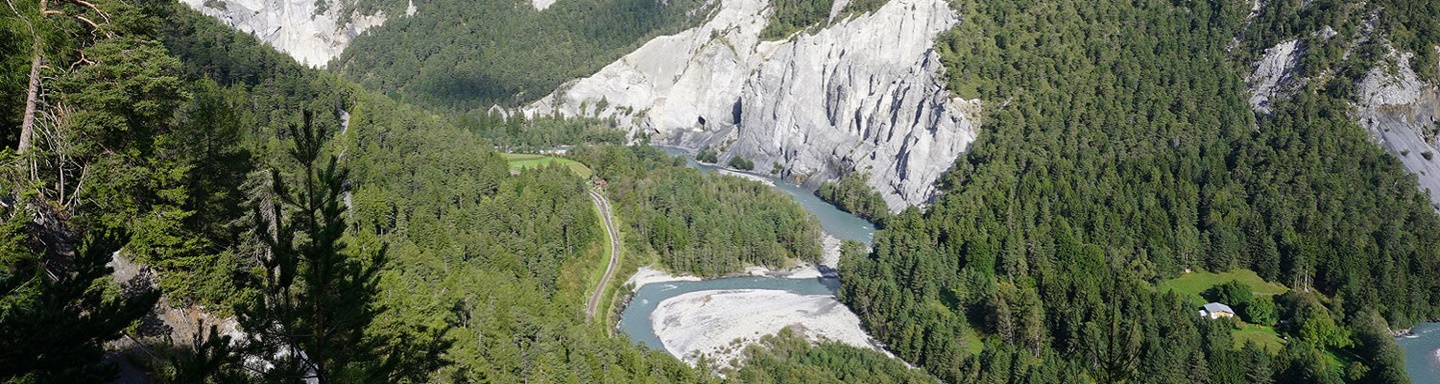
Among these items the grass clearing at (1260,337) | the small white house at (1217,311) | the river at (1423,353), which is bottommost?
the river at (1423,353)

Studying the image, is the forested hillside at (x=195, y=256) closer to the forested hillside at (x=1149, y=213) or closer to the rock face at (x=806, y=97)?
the forested hillside at (x=1149, y=213)

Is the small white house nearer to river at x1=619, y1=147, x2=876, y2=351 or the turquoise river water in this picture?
the turquoise river water

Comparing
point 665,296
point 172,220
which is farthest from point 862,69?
point 172,220

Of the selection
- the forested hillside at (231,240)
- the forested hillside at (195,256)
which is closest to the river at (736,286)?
the forested hillside at (231,240)

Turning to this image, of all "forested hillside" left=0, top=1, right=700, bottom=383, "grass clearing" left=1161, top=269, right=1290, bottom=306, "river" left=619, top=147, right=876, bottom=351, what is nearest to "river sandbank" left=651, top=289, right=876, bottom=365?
"river" left=619, top=147, right=876, bottom=351

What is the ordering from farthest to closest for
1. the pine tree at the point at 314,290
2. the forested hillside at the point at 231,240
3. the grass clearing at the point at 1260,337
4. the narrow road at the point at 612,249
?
the narrow road at the point at 612,249, the grass clearing at the point at 1260,337, the forested hillside at the point at 231,240, the pine tree at the point at 314,290

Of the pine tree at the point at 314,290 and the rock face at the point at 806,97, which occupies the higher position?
the rock face at the point at 806,97
